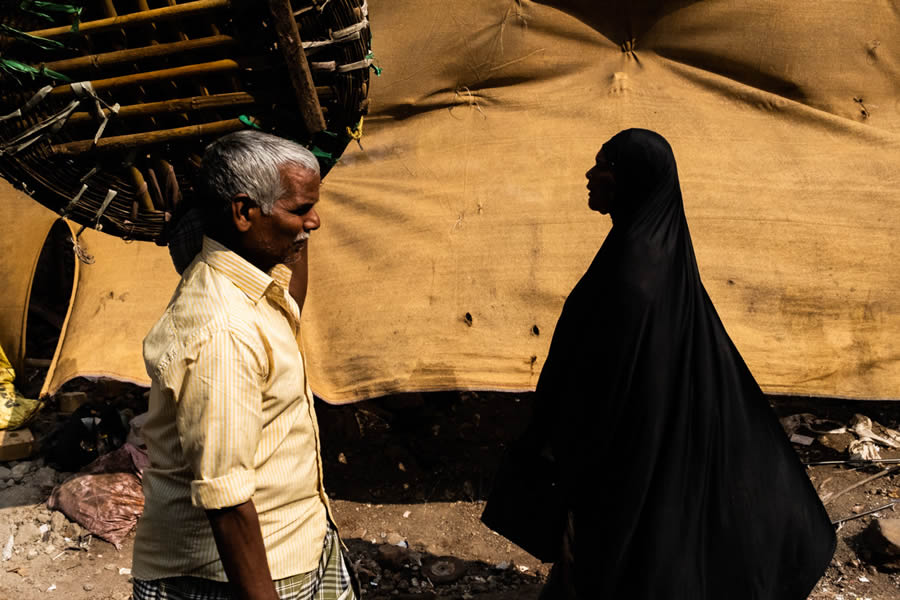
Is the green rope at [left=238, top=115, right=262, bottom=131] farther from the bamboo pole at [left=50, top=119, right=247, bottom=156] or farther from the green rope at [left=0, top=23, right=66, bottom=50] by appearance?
the green rope at [left=0, top=23, right=66, bottom=50]

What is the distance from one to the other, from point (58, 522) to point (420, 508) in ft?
5.40

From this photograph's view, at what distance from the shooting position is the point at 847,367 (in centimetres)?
360

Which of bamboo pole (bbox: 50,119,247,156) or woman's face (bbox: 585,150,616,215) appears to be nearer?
bamboo pole (bbox: 50,119,247,156)

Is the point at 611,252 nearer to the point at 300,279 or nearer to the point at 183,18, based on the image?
the point at 300,279

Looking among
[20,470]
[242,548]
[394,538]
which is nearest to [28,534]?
[20,470]

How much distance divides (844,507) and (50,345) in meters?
5.00

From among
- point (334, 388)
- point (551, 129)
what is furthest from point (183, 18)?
point (551, 129)

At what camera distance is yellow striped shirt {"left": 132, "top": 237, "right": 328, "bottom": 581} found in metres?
1.32

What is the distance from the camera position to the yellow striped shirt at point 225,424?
1.32 meters

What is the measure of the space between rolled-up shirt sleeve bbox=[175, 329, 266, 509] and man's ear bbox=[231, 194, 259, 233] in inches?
7.9

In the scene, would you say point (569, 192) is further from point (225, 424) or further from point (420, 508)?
point (225, 424)

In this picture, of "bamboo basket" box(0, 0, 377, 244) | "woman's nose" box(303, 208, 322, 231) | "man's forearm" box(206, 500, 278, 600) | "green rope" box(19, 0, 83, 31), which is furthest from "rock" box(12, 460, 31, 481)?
"woman's nose" box(303, 208, 322, 231)

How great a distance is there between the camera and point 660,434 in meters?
2.08

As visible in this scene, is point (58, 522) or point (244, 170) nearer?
point (244, 170)
